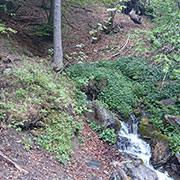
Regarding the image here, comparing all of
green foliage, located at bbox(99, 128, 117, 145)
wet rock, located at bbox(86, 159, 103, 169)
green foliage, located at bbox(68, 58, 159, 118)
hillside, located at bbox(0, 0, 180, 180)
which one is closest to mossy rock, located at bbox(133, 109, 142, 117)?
hillside, located at bbox(0, 0, 180, 180)

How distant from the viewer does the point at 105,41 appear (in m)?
14.9

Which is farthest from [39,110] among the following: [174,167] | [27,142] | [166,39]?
[166,39]

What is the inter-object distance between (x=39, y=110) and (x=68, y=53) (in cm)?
681

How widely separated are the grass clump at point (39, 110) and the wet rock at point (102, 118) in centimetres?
79

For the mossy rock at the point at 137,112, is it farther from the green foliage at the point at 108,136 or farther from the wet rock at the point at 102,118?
the green foliage at the point at 108,136

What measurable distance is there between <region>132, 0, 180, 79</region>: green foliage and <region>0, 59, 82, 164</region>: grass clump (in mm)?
3801

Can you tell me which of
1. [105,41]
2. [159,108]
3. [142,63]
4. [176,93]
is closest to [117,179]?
[159,108]

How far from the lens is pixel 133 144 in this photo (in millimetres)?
7848

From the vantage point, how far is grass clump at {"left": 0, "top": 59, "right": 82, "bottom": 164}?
5.35 meters

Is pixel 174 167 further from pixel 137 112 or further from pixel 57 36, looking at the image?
pixel 57 36

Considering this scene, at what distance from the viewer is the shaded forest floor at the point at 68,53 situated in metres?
4.57

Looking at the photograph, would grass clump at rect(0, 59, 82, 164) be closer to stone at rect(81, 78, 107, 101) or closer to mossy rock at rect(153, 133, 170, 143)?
stone at rect(81, 78, 107, 101)

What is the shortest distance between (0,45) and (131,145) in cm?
758

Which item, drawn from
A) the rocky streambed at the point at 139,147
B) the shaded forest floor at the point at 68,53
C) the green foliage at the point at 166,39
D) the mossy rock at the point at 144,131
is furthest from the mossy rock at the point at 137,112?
the shaded forest floor at the point at 68,53
